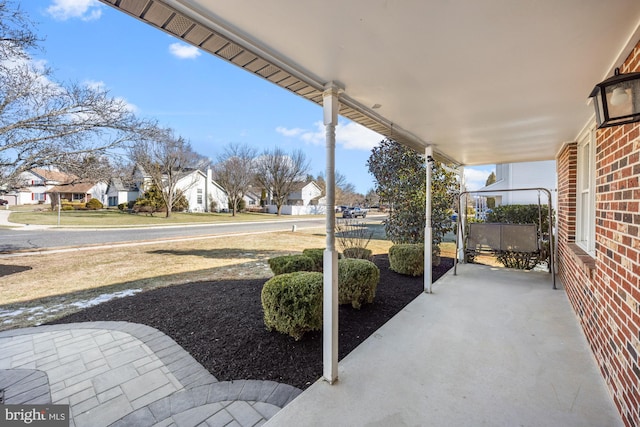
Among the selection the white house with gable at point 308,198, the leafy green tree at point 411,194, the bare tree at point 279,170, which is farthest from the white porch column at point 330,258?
the white house with gable at point 308,198

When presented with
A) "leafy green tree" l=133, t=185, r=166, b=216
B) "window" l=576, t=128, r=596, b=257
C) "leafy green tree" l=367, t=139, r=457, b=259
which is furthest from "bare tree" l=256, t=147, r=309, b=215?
"window" l=576, t=128, r=596, b=257

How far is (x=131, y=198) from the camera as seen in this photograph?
96.3 feet

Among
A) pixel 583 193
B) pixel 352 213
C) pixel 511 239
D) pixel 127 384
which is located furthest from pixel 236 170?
pixel 127 384

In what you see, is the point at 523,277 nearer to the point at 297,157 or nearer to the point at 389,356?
the point at 389,356

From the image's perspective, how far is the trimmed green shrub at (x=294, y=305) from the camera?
2.63 metres

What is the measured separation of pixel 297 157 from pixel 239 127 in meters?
7.93

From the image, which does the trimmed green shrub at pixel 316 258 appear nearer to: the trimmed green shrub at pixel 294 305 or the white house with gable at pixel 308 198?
the trimmed green shrub at pixel 294 305

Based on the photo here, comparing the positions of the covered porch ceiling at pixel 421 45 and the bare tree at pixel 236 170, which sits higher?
the bare tree at pixel 236 170

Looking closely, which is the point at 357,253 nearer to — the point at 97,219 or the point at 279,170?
the point at 97,219

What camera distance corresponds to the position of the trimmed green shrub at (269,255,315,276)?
411cm

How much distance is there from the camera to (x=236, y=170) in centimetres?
2678

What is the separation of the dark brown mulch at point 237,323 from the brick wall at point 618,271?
1.86m

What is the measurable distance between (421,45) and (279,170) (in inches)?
1096

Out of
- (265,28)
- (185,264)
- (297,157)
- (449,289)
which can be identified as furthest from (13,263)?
(297,157)
